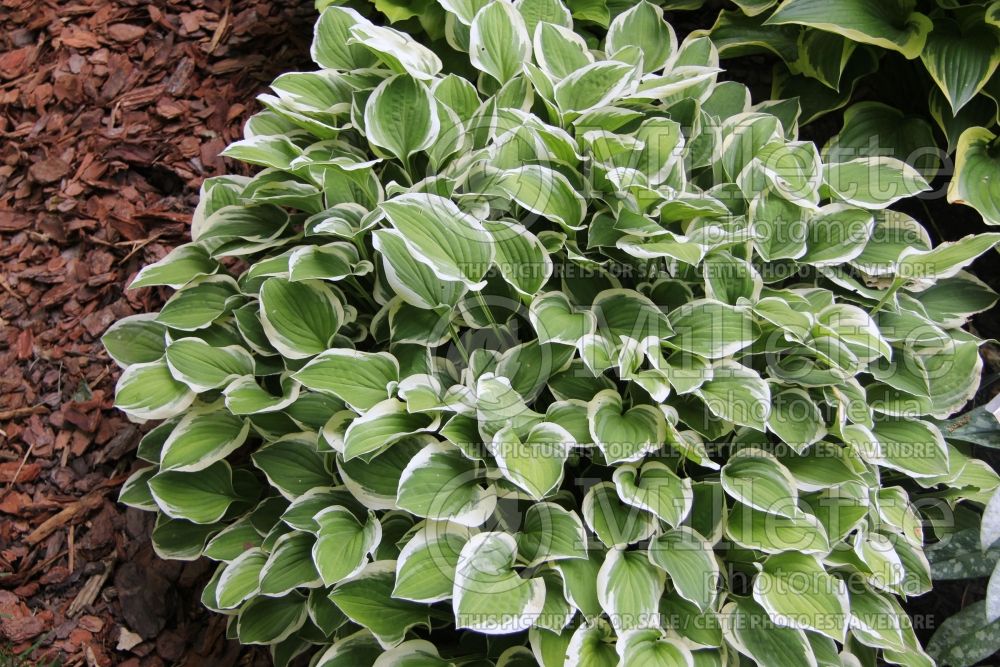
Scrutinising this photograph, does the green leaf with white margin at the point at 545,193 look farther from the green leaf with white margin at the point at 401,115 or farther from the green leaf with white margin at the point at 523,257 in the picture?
the green leaf with white margin at the point at 401,115

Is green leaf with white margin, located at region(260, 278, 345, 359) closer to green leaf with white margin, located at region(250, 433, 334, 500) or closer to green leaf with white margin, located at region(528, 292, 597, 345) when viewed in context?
green leaf with white margin, located at region(250, 433, 334, 500)

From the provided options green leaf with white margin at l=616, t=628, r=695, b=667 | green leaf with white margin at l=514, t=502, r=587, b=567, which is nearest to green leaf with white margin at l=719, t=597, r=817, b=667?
green leaf with white margin at l=616, t=628, r=695, b=667

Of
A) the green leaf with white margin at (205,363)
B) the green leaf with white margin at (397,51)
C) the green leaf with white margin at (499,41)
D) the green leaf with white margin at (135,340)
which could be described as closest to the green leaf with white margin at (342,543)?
the green leaf with white margin at (205,363)

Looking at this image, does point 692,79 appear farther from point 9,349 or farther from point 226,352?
point 9,349

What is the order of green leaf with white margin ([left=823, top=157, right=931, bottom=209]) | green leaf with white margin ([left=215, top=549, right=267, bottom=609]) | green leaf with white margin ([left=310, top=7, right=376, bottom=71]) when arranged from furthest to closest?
green leaf with white margin ([left=310, top=7, right=376, bottom=71]), green leaf with white margin ([left=823, top=157, right=931, bottom=209]), green leaf with white margin ([left=215, top=549, right=267, bottom=609])

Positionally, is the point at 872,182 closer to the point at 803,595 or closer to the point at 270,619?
the point at 803,595

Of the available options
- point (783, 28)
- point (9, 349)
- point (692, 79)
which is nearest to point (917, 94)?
point (783, 28)
